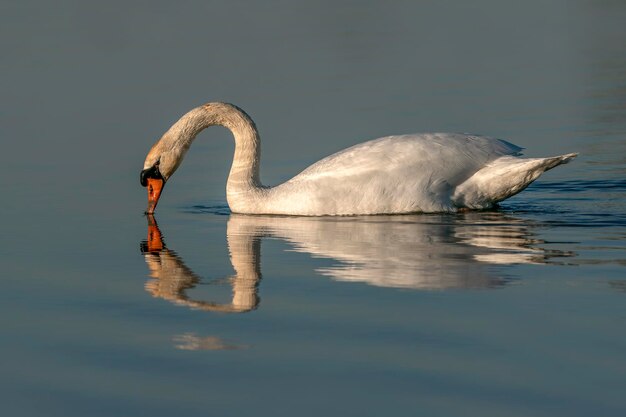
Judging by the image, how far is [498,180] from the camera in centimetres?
1336

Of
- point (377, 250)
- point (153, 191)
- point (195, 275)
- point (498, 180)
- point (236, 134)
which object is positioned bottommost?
point (195, 275)

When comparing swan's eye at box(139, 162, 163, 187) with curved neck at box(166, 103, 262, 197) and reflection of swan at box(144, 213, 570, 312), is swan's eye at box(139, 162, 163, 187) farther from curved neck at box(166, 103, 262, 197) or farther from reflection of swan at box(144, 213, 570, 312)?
reflection of swan at box(144, 213, 570, 312)

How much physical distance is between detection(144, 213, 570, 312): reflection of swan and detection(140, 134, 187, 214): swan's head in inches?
30.5

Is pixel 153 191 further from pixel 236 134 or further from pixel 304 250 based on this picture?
pixel 304 250

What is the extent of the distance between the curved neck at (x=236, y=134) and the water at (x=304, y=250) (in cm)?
44

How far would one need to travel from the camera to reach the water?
707 centimetres

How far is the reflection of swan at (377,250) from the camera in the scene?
948 cm

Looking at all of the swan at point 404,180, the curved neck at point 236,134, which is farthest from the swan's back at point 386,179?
the curved neck at point 236,134

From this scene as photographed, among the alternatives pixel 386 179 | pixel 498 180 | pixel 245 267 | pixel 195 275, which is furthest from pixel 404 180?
pixel 195 275

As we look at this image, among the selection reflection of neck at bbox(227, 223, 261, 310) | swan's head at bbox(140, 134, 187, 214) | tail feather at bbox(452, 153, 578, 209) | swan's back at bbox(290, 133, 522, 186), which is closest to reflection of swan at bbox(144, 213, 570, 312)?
reflection of neck at bbox(227, 223, 261, 310)

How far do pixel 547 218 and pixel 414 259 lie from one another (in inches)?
109

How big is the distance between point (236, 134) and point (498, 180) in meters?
3.00

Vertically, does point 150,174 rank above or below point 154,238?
above

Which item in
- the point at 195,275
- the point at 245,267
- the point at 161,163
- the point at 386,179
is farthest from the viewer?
the point at 161,163
